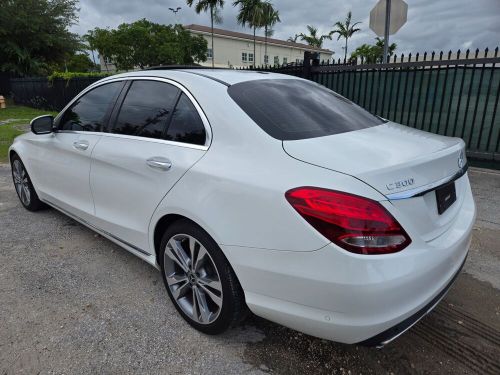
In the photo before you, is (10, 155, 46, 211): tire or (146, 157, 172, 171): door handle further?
(10, 155, 46, 211): tire

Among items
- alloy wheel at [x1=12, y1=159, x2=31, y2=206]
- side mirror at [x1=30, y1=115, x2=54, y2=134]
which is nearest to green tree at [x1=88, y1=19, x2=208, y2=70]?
alloy wheel at [x1=12, y1=159, x2=31, y2=206]

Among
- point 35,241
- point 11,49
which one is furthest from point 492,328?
point 11,49

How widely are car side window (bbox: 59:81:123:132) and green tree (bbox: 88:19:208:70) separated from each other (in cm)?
3479

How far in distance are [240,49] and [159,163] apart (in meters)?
48.0

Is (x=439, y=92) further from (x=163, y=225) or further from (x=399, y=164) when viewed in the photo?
(x=163, y=225)

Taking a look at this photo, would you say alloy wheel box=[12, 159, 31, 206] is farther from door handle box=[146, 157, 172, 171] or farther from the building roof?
the building roof

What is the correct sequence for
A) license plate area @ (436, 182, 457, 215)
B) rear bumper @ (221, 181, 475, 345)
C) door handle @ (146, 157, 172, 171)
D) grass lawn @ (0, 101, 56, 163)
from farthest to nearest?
grass lawn @ (0, 101, 56, 163), door handle @ (146, 157, 172, 171), license plate area @ (436, 182, 457, 215), rear bumper @ (221, 181, 475, 345)

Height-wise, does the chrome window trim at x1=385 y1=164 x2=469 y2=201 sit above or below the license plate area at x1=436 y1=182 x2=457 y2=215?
above

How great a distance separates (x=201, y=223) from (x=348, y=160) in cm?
86

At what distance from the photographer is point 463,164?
2.23 meters

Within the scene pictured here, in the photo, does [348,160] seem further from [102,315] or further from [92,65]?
[92,65]

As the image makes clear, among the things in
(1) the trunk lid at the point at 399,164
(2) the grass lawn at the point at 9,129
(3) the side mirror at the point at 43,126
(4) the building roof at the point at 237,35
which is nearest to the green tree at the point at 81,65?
(4) the building roof at the point at 237,35

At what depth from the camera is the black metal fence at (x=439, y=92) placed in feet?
18.7

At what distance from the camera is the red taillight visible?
1591 mm
